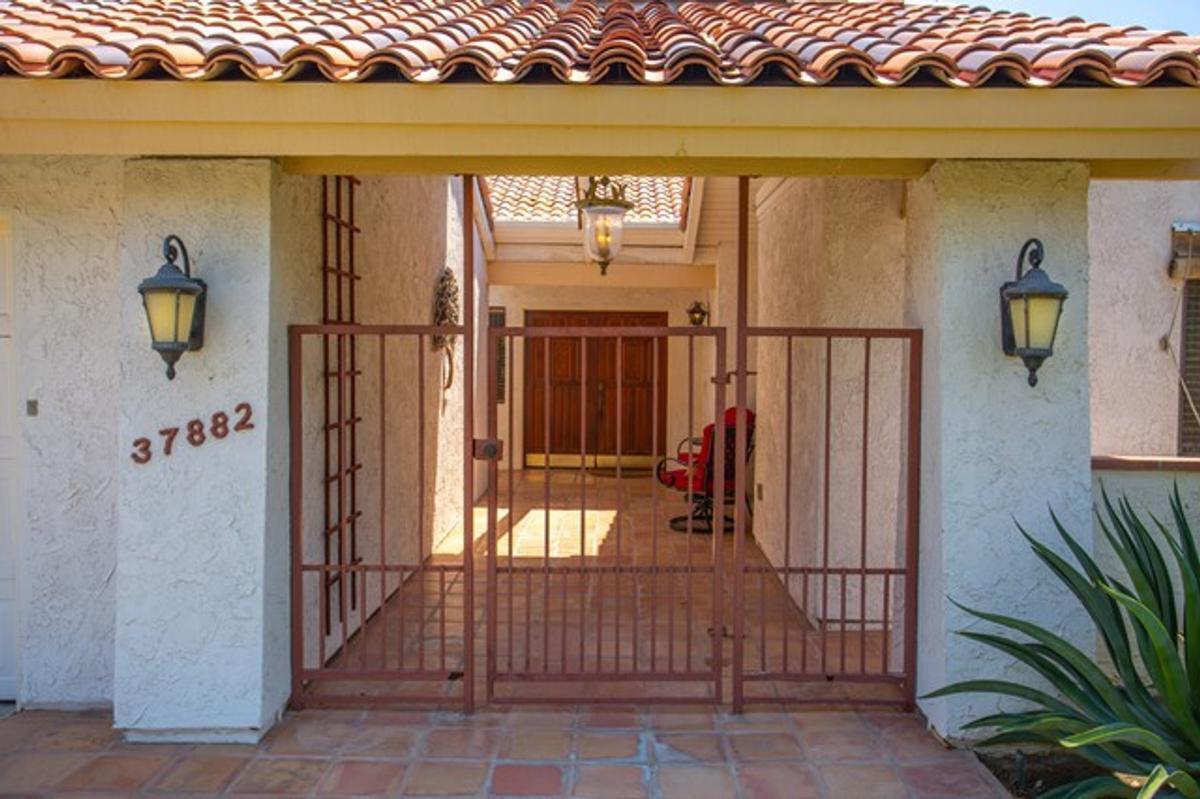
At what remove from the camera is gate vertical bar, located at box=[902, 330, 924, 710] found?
4.51 meters

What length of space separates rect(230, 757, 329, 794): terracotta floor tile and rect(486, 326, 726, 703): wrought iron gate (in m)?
1.03

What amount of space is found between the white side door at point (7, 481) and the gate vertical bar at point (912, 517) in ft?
15.3

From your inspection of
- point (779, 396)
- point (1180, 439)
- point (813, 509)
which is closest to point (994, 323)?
point (813, 509)

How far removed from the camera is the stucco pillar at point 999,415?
4.21m

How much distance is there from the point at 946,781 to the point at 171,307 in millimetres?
4131

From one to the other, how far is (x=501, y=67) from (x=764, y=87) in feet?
3.88

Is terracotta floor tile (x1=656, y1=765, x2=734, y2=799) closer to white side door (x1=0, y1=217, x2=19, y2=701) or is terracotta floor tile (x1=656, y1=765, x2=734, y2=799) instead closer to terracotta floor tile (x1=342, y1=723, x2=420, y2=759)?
terracotta floor tile (x1=342, y1=723, x2=420, y2=759)

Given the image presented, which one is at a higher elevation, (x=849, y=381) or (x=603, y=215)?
(x=603, y=215)

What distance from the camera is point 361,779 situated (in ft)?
12.8

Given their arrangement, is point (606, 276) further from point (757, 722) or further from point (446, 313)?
point (757, 722)

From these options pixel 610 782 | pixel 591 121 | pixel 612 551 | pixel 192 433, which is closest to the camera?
pixel 591 121

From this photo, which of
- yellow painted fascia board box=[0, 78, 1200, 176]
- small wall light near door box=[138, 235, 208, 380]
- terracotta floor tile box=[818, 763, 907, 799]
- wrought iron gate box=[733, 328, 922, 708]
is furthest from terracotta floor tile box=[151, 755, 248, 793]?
yellow painted fascia board box=[0, 78, 1200, 176]

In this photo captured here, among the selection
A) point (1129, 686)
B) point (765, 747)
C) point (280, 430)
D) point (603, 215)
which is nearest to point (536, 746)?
point (765, 747)

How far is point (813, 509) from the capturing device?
625cm
